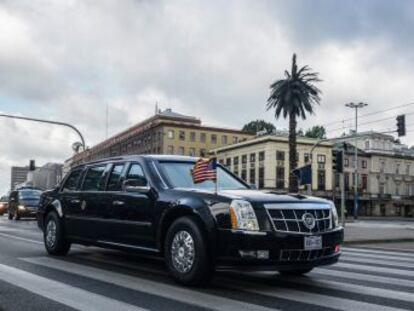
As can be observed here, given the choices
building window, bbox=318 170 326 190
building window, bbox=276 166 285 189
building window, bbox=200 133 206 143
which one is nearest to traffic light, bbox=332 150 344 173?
building window, bbox=276 166 285 189

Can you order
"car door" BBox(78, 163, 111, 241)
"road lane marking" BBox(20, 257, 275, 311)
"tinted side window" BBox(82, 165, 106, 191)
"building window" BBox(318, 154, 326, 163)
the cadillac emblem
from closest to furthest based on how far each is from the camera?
1. "road lane marking" BBox(20, 257, 275, 311)
2. the cadillac emblem
3. "car door" BBox(78, 163, 111, 241)
4. "tinted side window" BBox(82, 165, 106, 191)
5. "building window" BBox(318, 154, 326, 163)

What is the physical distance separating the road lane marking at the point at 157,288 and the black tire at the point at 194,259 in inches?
5.7

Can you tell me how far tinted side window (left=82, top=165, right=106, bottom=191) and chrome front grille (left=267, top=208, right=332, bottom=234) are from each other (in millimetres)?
3248

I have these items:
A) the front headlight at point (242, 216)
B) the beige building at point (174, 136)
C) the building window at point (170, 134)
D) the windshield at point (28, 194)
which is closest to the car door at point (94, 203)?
Answer: the front headlight at point (242, 216)

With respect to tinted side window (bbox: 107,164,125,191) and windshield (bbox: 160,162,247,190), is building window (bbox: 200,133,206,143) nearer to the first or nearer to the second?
tinted side window (bbox: 107,164,125,191)

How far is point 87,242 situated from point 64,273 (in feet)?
4.09

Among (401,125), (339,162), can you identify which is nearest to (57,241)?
(339,162)

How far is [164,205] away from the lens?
Answer: 7.15 metres

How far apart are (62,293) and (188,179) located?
7.87 ft

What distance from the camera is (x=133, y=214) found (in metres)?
7.70

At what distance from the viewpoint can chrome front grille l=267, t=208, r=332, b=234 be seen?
6.37 m

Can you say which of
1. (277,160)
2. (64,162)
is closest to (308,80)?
(277,160)

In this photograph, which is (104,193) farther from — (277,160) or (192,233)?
(277,160)

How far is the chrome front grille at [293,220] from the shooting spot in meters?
6.37
